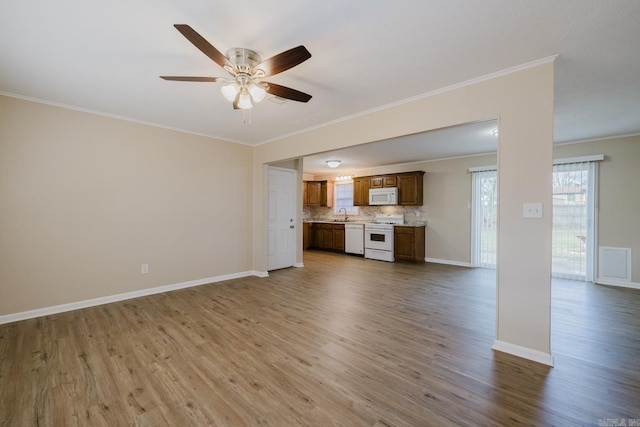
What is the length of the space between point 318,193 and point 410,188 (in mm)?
3116

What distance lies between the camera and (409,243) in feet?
20.8

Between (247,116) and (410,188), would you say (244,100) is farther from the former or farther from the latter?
(410,188)

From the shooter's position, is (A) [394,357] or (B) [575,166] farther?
(B) [575,166]

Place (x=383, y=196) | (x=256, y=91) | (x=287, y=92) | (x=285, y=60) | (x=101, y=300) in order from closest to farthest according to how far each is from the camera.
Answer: (x=285, y=60)
(x=256, y=91)
(x=287, y=92)
(x=101, y=300)
(x=383, y=196)

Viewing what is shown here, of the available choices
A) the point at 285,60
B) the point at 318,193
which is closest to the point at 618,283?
the point at 285,60

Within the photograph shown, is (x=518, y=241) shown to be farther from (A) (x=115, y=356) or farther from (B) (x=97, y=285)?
(B) (x=97, y=285)

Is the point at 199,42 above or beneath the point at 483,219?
above

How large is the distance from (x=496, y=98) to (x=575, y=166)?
12.5ft

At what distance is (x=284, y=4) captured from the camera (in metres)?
1.66

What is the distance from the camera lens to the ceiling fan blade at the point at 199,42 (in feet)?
4.82

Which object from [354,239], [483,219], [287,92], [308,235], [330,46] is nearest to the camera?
[330,46]

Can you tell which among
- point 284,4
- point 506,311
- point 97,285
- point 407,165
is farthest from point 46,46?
point 407,165

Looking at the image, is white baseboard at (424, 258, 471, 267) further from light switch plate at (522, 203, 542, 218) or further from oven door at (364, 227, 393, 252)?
light switch plate at (522, 203, 542, 218)

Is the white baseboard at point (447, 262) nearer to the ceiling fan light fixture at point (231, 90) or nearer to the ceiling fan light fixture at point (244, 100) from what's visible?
the ceiling fan light fixture at point (244, 100)
